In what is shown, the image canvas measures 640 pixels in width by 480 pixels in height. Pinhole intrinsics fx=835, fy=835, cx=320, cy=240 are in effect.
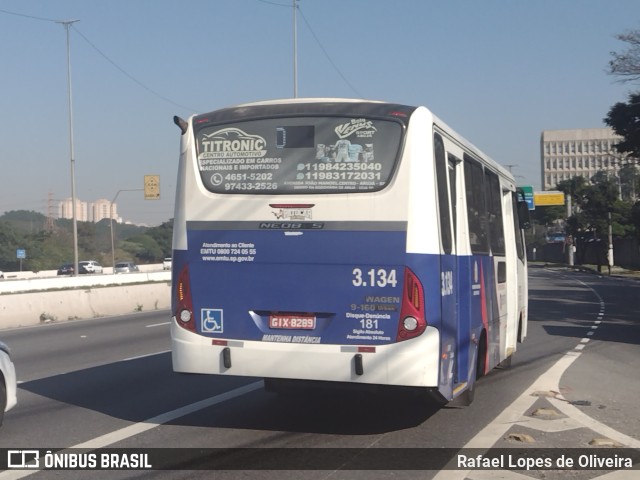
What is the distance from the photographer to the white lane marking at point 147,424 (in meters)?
6.87

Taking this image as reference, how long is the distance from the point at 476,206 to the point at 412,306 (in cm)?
265

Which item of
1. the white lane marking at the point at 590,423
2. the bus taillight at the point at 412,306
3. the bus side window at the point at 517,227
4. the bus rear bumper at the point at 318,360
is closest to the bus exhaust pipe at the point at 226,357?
the bus rear bumper at the point at 318,360

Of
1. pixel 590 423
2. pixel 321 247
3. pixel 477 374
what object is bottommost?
pixel 590 423

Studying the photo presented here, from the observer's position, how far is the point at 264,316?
7992 mm

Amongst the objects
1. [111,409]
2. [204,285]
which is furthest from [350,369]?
[111,409]

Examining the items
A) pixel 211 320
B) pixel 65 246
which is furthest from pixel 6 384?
pixel 65 246

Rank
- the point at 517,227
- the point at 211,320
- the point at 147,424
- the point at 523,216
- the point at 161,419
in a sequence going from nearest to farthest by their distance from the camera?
the point at 211,320, the point at 147,424, the point at 161,419, the point at 517,227, the point at 523,216

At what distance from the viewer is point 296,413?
30.8 feet

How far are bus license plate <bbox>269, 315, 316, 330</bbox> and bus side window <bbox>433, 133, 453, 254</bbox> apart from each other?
1.43 metres

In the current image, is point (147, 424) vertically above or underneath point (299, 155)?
underneath

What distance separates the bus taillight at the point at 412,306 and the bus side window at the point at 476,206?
74.9 inches

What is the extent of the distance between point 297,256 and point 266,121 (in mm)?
1395

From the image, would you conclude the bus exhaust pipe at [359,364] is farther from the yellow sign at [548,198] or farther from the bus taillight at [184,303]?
the yellow sign at [548,198]

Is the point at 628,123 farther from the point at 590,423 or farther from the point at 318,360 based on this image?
the point at 318,360
